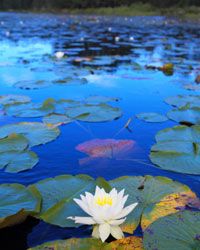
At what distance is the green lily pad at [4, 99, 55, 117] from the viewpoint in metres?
2.28

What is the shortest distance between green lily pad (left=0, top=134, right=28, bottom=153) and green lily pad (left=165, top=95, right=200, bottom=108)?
1297mm

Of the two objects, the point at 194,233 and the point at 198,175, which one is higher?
the point at 194,233

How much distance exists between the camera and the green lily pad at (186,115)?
217 cm

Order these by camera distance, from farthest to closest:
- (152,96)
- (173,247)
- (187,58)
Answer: (187,58), (152,96), (173,247)

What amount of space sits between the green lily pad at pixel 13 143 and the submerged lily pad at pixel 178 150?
0.68 m

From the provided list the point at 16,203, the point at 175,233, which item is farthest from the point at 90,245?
the point at 16,203

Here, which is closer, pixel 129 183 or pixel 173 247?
pixel 173 247

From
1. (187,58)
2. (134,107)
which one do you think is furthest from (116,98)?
(187,58)

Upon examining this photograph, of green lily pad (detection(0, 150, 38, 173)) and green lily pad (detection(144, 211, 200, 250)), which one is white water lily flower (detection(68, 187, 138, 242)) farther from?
green lily pad (detection(0, 150, 38, 173))

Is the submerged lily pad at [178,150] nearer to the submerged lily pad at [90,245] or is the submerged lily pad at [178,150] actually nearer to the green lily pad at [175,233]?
the green lily pad at [175,233]

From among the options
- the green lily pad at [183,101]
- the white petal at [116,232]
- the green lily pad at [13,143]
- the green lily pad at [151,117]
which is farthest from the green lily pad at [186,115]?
the white petal at [116,232]

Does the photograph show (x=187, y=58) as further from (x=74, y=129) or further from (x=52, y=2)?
(x=52, y=2)

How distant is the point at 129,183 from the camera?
1332 millimetres

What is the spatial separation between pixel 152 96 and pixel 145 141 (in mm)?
1081
